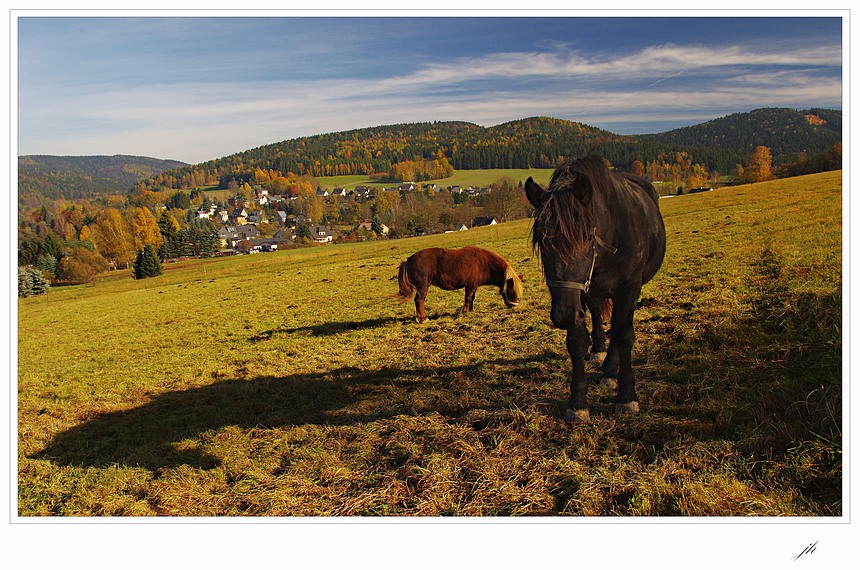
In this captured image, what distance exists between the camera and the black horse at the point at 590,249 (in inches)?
133

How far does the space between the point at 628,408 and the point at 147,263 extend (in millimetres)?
26116

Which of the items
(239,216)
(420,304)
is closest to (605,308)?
(420,304)

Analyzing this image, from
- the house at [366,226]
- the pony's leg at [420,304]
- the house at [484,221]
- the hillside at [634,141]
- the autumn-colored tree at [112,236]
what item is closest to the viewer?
the hillside at [634,141]

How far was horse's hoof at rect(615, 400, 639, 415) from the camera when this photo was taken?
407cm

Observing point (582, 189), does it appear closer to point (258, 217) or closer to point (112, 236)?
point (112, 236)

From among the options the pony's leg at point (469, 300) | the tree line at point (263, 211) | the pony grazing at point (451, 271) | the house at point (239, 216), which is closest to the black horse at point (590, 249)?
the tree line at point (263, 211)

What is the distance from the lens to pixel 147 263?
23.2 m

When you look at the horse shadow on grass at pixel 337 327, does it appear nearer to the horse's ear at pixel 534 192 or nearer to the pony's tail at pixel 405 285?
the pony's tail at pixel 405 285

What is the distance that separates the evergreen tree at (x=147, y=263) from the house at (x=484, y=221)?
2058 centimetres

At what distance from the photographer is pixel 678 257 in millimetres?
11789

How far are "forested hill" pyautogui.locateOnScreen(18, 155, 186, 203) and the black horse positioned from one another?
221 inches

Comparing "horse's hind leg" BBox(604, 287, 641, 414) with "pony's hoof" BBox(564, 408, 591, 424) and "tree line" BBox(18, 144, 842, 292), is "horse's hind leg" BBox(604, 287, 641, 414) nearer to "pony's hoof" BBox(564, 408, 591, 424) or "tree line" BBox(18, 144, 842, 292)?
"pony's hoof" BBox(564, 408, 591, 424)
